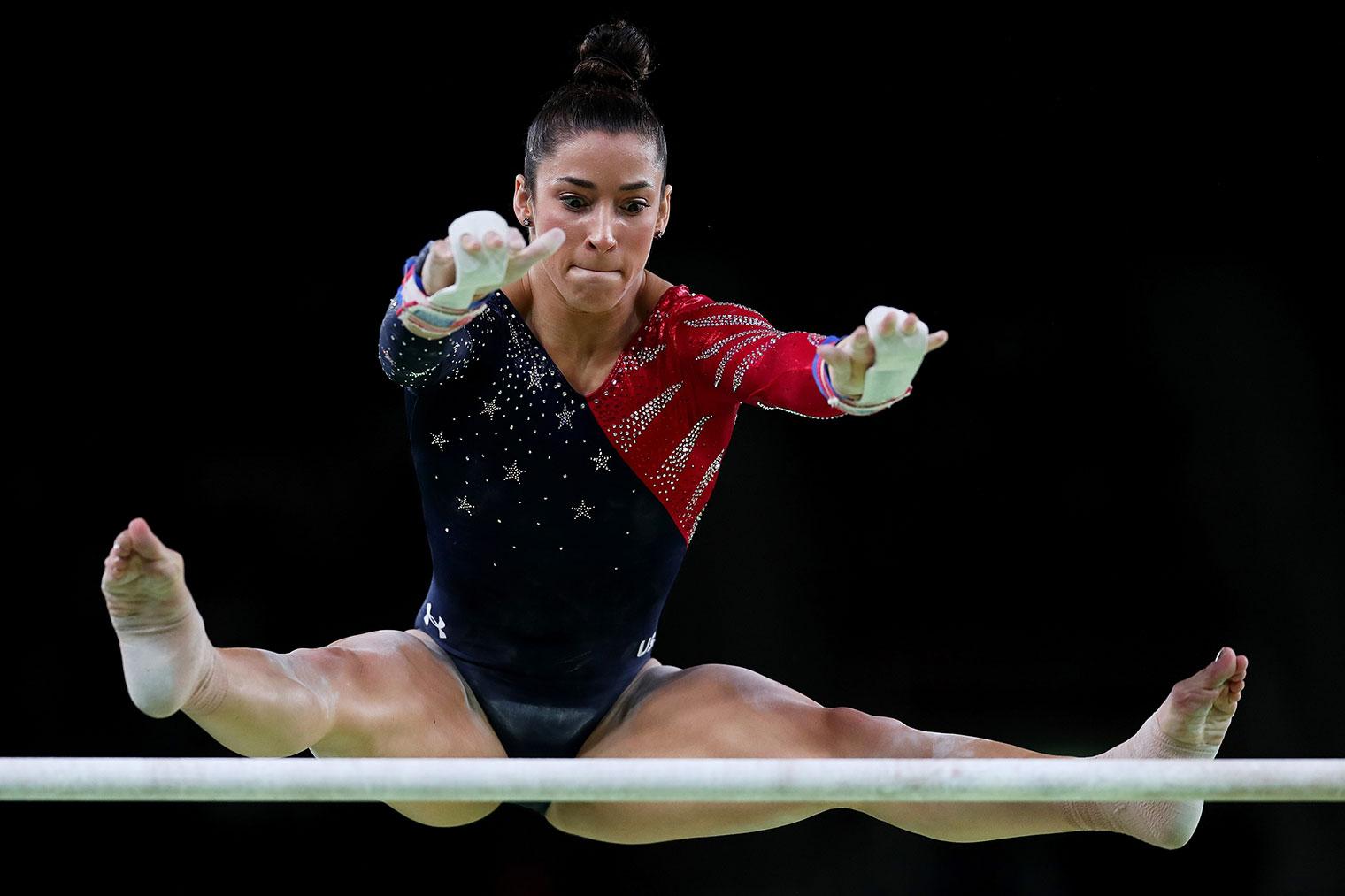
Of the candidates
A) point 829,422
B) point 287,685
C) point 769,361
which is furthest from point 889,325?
point 829,422

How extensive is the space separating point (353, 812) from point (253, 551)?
75cm

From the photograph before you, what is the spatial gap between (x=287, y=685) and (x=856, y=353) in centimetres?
98

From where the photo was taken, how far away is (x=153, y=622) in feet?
6.91

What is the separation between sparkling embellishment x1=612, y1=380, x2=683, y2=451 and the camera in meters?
2.65

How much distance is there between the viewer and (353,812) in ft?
13.3

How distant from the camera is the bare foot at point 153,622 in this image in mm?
2062

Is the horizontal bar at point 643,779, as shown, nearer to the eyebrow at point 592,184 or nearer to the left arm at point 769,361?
the left arm at point 769,361

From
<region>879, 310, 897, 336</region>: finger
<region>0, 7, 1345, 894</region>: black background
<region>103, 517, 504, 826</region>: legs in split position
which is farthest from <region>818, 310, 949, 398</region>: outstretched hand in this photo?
<region>0, 7, 1345, 894</region>: black background

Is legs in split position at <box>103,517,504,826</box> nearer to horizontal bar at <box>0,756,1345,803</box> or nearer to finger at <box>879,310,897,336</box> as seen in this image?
horizontal bar at <box>0,756,1345,803</box>

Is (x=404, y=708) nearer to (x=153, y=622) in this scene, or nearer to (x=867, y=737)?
(x=153, y=622)

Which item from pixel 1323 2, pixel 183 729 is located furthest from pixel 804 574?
pixel 1323 2

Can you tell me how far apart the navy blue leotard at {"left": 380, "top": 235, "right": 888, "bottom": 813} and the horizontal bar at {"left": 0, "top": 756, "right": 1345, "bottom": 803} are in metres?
0.79

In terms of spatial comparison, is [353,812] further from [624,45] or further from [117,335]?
[624,45]

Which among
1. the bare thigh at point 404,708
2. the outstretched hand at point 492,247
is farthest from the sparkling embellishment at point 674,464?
the outstretched hand at point 492,247
